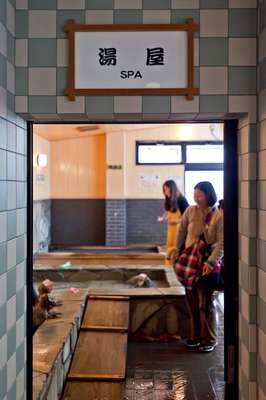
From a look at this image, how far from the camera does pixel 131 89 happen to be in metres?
1.73

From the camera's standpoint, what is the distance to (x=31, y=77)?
1.74 m

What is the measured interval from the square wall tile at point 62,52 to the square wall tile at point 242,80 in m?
0.62

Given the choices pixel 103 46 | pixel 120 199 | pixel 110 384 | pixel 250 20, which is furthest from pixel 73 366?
pixel 120 199

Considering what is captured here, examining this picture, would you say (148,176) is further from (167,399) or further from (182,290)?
(167,399)

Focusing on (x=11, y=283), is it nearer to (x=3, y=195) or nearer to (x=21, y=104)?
(x=3, y=195)

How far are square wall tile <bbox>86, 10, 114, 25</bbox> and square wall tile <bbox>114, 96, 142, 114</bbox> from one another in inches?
11.4

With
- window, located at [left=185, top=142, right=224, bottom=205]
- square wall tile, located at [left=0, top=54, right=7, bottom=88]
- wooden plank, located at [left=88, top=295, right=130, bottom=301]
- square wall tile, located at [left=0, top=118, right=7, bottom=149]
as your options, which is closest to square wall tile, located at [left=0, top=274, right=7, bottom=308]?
square wall tile, located at [left=0, top=118, right=7, bottom=149]

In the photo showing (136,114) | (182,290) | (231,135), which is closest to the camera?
(136,114)

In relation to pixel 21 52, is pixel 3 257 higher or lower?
lower

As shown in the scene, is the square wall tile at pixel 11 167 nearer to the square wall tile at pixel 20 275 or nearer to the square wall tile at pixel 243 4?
the square wall tile at pixel 20 275

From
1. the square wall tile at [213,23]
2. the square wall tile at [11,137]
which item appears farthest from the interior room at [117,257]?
the square wall tile at [11,137]

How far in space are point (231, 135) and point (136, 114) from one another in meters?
0.42

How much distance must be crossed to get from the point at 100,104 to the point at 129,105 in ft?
0.36

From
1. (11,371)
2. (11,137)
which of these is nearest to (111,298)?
(11,371)
